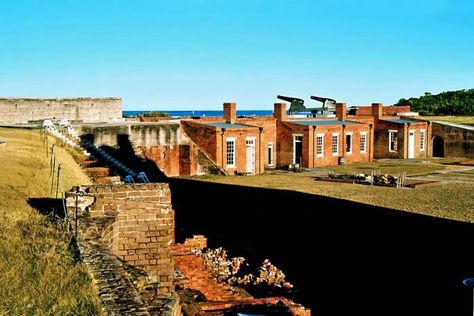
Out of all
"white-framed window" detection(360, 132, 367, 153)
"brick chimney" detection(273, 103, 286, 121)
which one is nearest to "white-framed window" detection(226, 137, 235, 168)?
"brick chimney" detection(273, 103, 286, 121)

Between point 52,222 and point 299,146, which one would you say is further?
point 299,146

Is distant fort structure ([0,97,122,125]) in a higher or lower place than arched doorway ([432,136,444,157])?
higher

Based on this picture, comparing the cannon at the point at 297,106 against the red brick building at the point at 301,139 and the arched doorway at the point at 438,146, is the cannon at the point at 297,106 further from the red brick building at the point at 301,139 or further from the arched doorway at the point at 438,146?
the arched doorway at the point at 438,146

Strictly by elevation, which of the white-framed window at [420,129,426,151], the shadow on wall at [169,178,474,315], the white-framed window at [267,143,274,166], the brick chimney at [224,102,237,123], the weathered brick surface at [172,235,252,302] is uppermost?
the brick chimney at [224,102,237,123]

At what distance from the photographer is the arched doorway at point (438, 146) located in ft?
149

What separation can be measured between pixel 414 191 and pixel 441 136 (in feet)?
68.9

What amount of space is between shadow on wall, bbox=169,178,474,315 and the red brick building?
776cm

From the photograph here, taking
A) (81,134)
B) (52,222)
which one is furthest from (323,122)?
(52,222)

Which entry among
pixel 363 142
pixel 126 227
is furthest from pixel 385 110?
pixel 126 227

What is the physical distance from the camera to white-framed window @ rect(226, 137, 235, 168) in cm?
3312

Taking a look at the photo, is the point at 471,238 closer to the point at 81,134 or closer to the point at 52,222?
the point at 52,222

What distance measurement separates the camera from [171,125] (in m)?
31.5

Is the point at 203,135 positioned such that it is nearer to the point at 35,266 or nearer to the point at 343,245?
the point at 343,245

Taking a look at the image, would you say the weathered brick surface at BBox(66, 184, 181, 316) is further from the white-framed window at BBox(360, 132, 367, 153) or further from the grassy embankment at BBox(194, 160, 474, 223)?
the white-framed window at BBox(360, 132, 367, 153)
